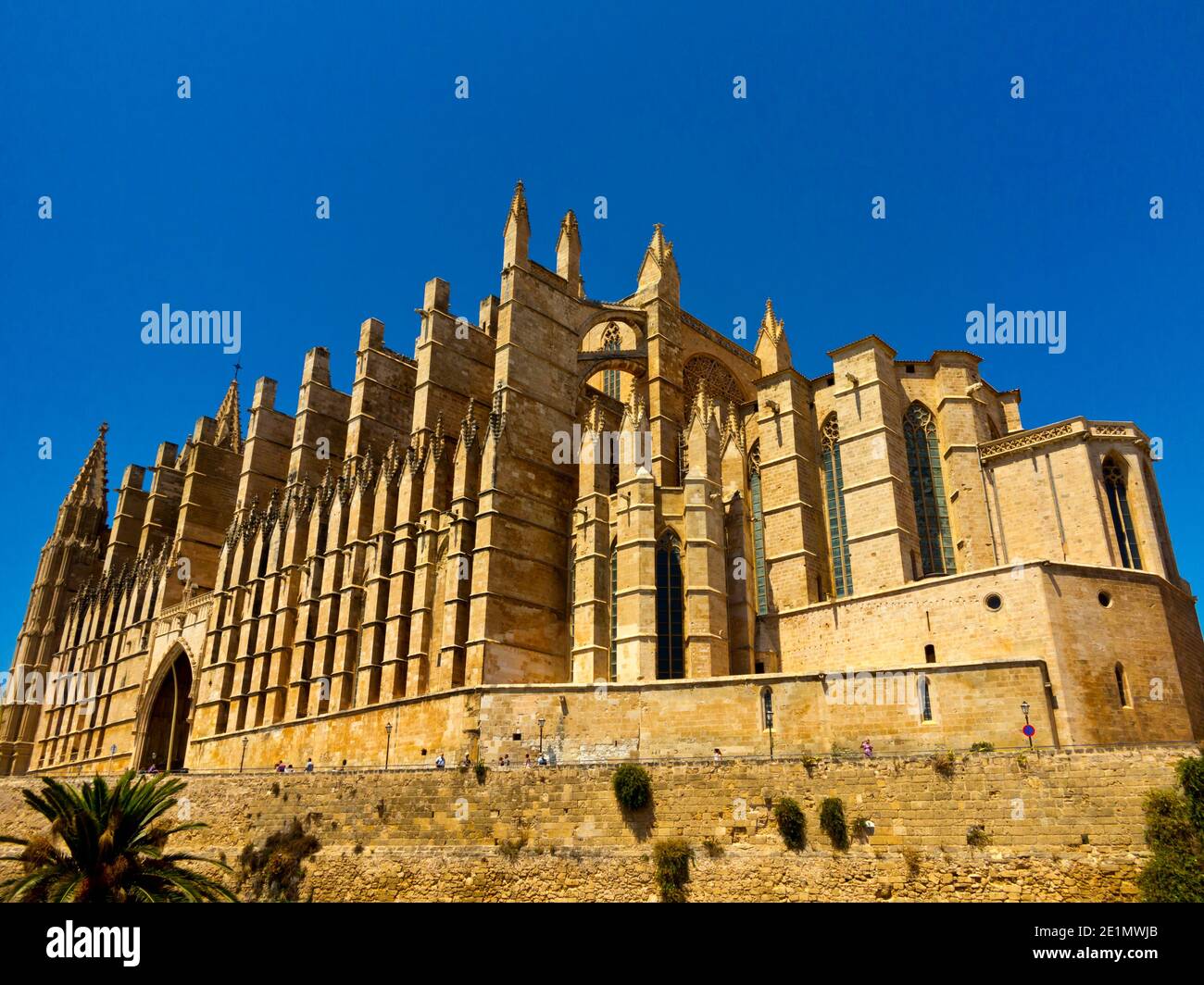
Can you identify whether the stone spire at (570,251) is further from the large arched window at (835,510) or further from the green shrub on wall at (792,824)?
the green shrub on wall at (792,824)

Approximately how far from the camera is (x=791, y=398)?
30.2 meters

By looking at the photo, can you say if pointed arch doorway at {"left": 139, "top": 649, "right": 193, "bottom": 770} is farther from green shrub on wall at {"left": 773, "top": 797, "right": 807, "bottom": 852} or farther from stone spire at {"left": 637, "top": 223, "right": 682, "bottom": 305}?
green shrub on wall at {"left": 773, "top": 797, "right": 807, "bottom": 852}

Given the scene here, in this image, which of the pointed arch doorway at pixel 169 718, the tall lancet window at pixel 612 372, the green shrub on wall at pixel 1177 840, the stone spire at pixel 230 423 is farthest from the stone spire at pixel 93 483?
the green shrub on wall at pixel 1177 840

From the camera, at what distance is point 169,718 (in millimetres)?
43062

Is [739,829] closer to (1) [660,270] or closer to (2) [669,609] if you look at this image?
(2) [669,609]

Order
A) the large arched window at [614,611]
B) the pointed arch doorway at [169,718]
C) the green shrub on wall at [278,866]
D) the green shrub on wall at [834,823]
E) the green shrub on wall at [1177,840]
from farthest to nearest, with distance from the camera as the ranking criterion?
the pointed arch doorway at [169,718] < the large arched window at [614,611] < the green shrub on wall at [278,866] < the green shrub on wall at [834,823] < the green shrub on wall at [1177,840]

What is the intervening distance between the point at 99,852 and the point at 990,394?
88.0 ft

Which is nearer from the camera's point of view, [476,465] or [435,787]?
[435,787]

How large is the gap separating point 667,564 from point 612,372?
17381mm

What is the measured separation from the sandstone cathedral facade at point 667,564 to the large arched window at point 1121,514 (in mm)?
71

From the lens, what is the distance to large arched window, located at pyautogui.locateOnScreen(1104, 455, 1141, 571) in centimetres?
2467

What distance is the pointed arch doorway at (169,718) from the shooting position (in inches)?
1663
